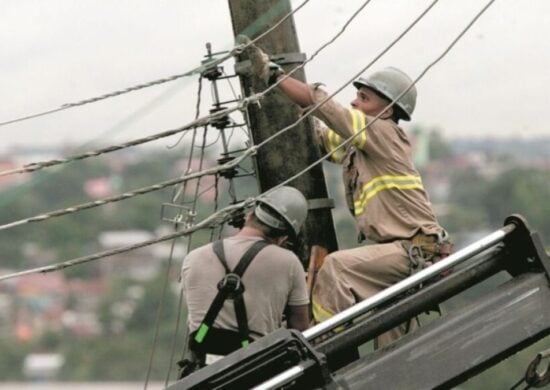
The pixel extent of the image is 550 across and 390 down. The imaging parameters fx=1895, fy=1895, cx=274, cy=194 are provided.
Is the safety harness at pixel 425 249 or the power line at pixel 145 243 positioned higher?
the power line at pixel 145 243

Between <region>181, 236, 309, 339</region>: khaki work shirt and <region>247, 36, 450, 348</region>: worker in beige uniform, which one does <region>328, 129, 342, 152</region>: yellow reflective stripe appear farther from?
<region>181, 236, 309, 339</region>: khaki work shirt

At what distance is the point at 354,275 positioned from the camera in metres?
10.2

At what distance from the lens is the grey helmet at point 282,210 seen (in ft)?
32.3

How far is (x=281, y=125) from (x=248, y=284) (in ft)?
3.88

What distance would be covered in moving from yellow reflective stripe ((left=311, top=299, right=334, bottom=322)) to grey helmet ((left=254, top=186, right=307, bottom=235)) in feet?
1.69

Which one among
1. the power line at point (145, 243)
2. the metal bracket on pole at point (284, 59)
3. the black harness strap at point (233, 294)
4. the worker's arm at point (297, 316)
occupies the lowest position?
the worker's arm at point (297, 316)

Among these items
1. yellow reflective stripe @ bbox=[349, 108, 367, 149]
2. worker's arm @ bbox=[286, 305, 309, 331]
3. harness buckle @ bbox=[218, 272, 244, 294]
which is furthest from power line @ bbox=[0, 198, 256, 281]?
yellow reflective stripe @ bbox=[349, 108, 367, 149]

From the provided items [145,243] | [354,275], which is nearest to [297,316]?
[354,275]

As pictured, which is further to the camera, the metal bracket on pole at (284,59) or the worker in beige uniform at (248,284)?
the metal bracket on pole at (284,59)

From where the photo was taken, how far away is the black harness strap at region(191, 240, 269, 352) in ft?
31.6

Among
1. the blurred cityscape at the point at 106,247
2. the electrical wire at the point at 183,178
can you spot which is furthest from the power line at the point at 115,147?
the blurred cityscape at the point at 106,247

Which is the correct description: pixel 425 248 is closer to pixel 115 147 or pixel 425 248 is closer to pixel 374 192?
pixel 374 192

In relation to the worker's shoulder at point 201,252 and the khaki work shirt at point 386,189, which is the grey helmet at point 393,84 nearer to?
the khaki work shirt at point 386,189

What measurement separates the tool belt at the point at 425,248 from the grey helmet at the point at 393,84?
2.45 ft
